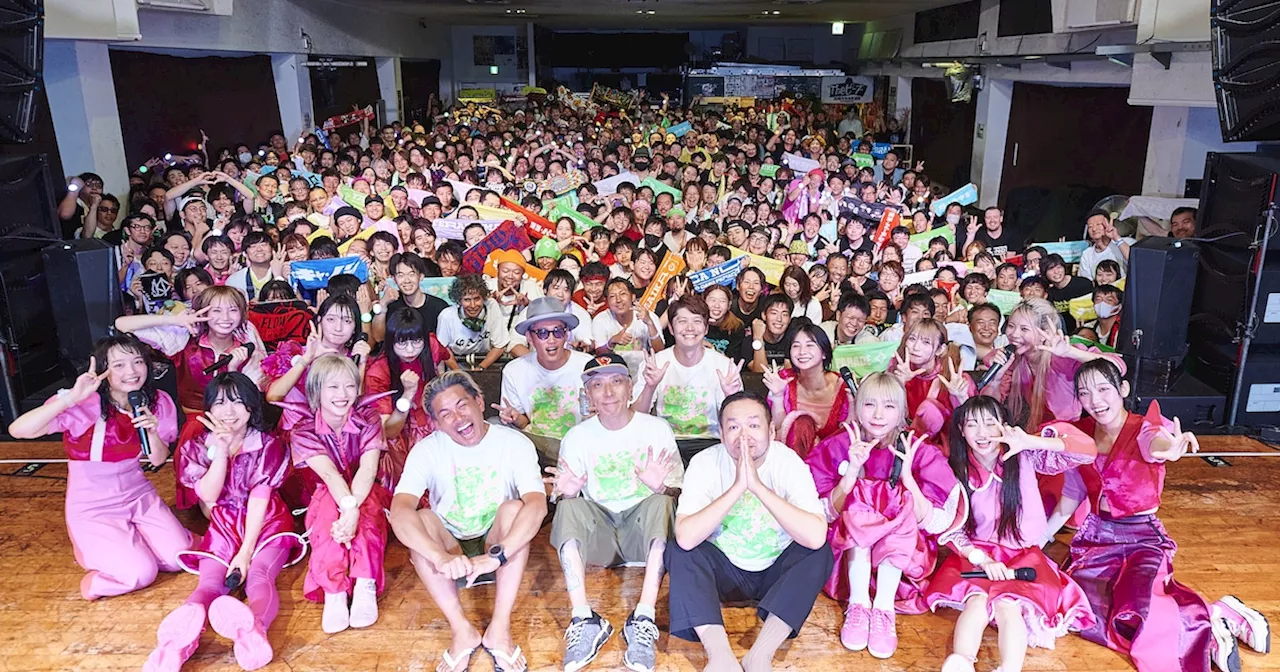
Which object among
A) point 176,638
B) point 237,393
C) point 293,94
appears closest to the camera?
point 176,638

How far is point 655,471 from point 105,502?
2.16 meters

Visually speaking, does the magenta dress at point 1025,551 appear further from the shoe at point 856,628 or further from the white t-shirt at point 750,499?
the white t-shirt at point 750,499

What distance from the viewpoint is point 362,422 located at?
345 cm

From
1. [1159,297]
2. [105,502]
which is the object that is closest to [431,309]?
[105,502]

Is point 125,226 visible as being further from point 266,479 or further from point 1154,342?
point 1154,342

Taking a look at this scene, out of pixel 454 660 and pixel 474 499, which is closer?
pixel 454 660

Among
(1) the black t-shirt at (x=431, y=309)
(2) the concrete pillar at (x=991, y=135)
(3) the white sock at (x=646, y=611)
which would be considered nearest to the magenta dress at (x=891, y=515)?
(3) the white sock at (x=646, y=611)

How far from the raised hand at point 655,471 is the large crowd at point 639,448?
0.01 meters

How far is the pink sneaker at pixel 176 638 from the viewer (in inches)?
113

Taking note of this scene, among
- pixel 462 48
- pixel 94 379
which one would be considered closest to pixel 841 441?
pixel 94 379

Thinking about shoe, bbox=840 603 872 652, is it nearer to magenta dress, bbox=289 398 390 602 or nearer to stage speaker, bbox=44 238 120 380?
magenta dress, bbox=289 398 390 602

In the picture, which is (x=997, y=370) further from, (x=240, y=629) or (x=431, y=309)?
(x=240, y=629)

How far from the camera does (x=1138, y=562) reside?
3066 millimetres

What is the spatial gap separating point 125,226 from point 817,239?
17.0 ft
